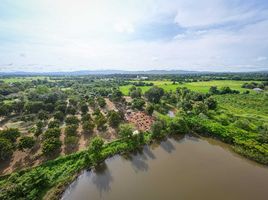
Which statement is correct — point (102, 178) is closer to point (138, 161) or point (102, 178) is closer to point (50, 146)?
point (138, 161)

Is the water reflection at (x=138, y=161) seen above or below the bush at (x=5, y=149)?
below

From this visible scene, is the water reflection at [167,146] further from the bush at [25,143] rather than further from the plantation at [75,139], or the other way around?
the bush at [25,143]

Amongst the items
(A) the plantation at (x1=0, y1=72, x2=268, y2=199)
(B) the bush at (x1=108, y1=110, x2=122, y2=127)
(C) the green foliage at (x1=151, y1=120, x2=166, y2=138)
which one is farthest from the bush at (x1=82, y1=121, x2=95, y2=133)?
(C) the green foliage at (x1=151, y1=120, x2=166, y2=138)

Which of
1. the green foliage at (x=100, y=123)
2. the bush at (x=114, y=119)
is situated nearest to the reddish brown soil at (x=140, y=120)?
the bush at (x=114, y=119)

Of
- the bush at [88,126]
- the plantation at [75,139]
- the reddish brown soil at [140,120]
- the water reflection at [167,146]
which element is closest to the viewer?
the plantation at [75,139]

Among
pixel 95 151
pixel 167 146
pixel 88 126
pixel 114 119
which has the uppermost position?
pixel 114 119

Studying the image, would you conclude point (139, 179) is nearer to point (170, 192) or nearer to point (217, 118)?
Answer: point (170, 192)

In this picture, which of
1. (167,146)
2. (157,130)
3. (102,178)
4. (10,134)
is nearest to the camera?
(102,178)

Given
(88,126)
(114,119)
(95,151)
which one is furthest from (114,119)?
(95,151)

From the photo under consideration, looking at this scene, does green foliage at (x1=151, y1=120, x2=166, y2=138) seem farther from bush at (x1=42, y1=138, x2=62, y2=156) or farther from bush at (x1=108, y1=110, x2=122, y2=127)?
bush at (x1=42, y1=138, x2=62, y2=156)
